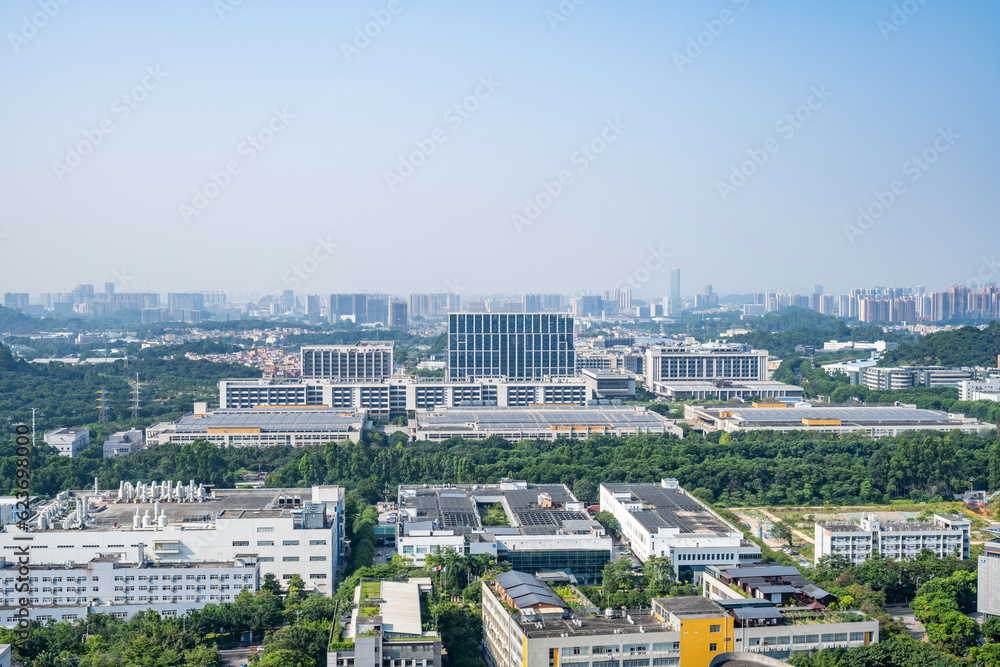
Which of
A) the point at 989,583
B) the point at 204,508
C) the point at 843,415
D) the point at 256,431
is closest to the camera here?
the point at 989,583

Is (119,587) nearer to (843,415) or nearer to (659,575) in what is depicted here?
(659,575)

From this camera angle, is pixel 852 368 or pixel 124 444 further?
pixel 852 368

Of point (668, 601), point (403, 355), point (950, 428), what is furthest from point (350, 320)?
point (668, 601)

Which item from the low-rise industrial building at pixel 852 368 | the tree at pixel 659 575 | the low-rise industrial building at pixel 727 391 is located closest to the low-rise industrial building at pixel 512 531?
the tree at pixel 659 575

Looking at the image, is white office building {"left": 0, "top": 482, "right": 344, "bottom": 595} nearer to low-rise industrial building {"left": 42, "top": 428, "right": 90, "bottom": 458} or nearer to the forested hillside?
low-rise industrial building {"left": 42, "top": 428, "right": 90, "bottom": 458}

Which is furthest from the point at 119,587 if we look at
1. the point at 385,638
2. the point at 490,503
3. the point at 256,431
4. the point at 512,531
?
the point at 256,431

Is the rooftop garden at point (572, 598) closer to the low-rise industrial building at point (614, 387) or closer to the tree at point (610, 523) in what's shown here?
the tree at point (610, 523)

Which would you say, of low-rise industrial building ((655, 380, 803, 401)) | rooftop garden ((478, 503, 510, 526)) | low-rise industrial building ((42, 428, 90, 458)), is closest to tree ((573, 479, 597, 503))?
rooftop garden ((478, 503, 510, 526))

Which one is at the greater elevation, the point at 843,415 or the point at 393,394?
the point at 393,394
